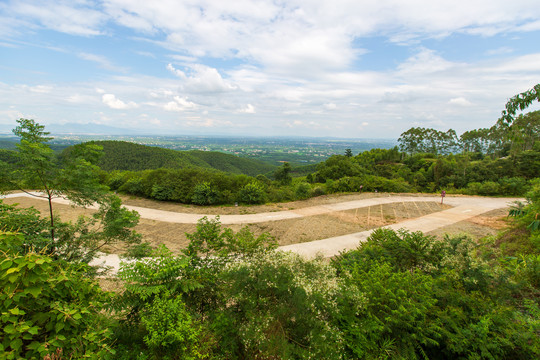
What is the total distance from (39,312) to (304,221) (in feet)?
33.9

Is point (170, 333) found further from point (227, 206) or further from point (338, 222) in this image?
point (227, 206)

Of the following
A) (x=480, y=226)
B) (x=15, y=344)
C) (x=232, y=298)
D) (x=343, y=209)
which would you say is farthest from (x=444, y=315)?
(x=480, y=226)

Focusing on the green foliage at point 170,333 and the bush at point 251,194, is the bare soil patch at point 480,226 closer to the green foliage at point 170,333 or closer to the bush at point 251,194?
the bush at point 251,194

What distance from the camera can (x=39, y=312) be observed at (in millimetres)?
1938

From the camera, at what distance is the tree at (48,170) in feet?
13.8

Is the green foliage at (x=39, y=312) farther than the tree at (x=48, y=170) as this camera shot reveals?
No

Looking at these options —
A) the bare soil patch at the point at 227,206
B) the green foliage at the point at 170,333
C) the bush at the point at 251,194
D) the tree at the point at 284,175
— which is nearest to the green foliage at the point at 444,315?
the green foliage at the point at 170,333

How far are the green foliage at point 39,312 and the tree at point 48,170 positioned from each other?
305cm

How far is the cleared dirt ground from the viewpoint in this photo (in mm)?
9641

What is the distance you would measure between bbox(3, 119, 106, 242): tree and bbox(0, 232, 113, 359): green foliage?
120 inches

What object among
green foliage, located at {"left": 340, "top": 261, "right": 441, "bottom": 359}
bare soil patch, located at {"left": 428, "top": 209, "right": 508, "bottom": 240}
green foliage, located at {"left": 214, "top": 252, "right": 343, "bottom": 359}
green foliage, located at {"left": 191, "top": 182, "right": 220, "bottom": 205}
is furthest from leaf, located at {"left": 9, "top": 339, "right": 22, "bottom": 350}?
bare soil patch, located at {"left": 428, "top": 209, "right": 508, "bottom": 240}

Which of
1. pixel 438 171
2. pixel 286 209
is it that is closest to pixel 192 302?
pixel 286 209

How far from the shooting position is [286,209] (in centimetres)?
1347

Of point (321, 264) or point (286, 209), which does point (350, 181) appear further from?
point (321, 264)
